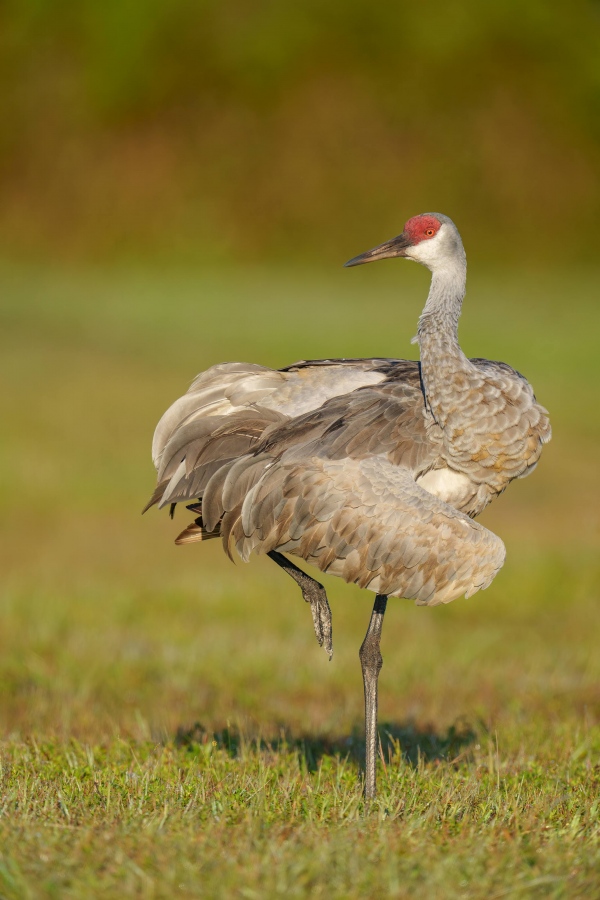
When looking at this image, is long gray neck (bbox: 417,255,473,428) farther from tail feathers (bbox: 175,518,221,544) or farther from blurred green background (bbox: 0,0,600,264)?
blurred green background (bbox: 0,0,600,264)

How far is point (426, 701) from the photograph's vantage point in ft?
25.2

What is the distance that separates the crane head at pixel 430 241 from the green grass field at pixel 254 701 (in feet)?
7.65

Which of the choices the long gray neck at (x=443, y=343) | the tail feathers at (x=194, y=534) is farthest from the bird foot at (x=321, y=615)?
the long gray neck at (x=443, y=343)

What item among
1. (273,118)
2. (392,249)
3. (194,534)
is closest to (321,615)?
(194,534)

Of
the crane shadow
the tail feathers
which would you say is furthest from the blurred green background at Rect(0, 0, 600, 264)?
the tail feathers

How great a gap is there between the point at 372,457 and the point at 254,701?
3018 mm

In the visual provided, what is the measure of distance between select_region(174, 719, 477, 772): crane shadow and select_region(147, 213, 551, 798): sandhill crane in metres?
0.55

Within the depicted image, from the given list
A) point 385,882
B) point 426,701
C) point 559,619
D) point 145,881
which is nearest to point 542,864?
point 385,882

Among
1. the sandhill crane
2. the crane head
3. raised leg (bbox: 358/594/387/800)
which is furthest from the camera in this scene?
the crane head

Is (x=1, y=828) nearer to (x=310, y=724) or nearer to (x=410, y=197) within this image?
(x=310, y=724)

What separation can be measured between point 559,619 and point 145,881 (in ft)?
24.7

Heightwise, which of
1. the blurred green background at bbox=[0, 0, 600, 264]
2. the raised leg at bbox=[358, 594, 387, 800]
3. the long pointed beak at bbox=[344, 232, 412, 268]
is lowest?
the raised leg at bbox=[358, 594, 387, 800]

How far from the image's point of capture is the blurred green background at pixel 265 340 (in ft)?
19.0

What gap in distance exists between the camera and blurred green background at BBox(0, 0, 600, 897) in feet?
19.0
